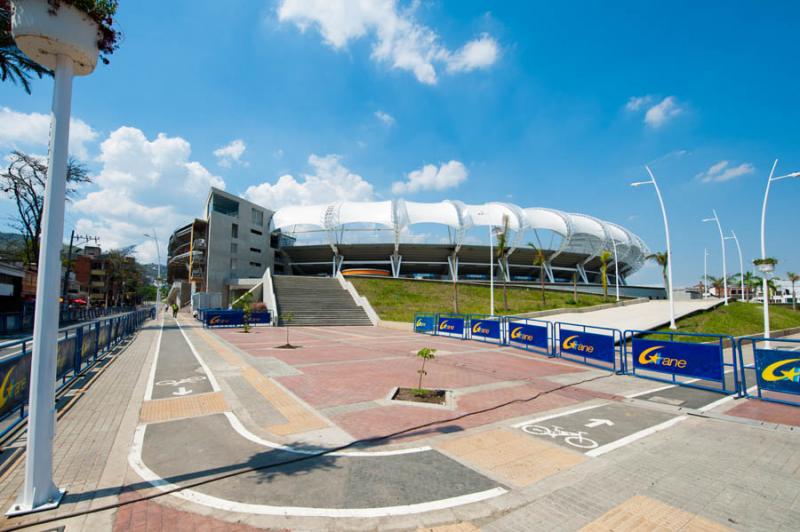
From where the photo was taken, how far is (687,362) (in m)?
9.89

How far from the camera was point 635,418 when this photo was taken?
706 cm

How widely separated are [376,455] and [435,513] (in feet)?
4.99

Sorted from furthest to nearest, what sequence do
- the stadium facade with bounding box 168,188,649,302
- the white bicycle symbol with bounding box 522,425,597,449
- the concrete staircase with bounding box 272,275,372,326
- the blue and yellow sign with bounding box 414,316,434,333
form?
the stadium facade with bounding box 168,188,649,302 → the concrete staircase with bounding box 272,275,372,326 → the blue and yellow sign with bounding box 414,316,434,333 → the white bicycle symbol with bounding box 522,425,597,449

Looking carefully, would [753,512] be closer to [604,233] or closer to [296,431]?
[296,431]

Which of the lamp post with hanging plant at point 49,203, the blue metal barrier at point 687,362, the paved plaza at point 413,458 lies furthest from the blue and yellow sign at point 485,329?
the lamp post with hanging plant at point 49,203

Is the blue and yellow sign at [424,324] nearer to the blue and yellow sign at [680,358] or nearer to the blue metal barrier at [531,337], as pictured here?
the blue metal barrier at [531,337]

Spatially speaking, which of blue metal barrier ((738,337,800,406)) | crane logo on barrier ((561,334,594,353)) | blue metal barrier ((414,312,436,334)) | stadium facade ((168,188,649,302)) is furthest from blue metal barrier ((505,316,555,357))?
stadium facade ((168,188,649,302))

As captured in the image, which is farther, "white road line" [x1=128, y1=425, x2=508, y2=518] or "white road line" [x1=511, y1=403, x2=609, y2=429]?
"white road line" [x1=511, y1=403, x2=609, y2=429]

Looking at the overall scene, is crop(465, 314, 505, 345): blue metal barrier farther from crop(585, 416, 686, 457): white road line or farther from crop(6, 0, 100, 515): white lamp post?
crop(6, 0, 100, 515): white lamp post

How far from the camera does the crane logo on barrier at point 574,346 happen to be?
13031 millimetres

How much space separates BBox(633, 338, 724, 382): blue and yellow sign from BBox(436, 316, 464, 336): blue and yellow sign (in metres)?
10.2

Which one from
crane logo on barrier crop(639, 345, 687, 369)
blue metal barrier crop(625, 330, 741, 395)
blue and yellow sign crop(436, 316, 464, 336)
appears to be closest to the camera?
blue metal barrier crop(625, 330, 741, 395)

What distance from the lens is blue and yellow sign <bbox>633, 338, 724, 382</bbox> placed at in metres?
9.37

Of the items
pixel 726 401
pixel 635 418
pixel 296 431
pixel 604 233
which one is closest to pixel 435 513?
pixel 296 431
